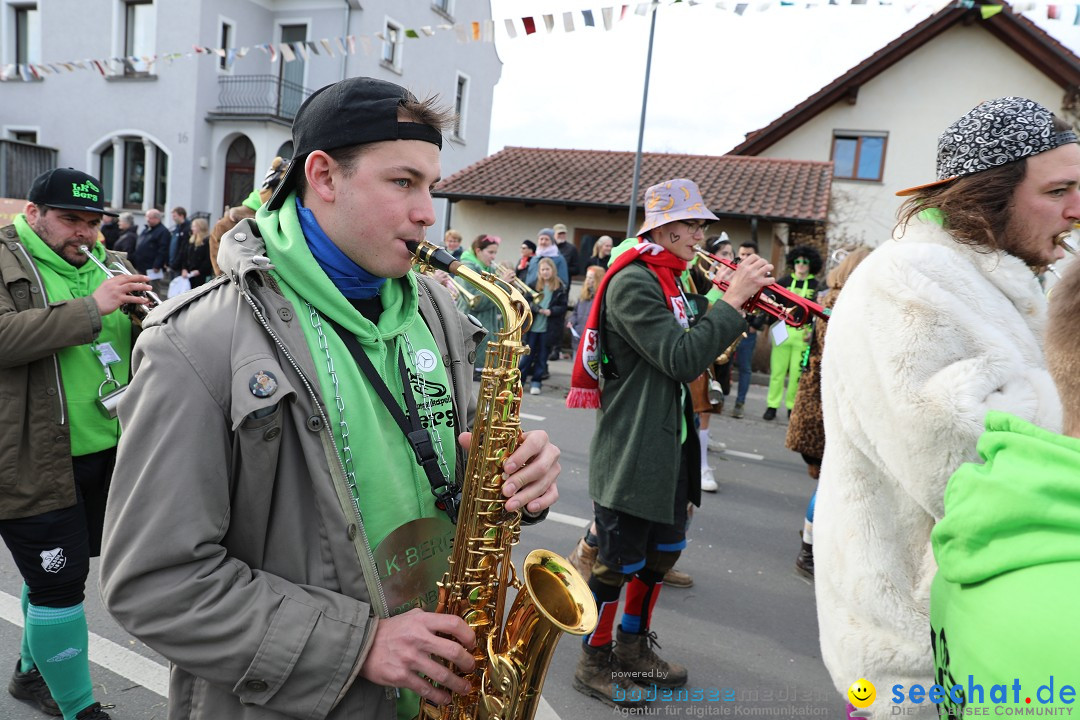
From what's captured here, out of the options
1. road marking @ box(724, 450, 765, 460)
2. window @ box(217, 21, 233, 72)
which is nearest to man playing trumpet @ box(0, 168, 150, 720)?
road marking @ box(724, 450, 765, 460)

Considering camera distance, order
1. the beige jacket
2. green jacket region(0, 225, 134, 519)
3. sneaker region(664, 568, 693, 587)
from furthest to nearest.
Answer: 1. sneaker region(664, 568, 693, 587)
2. green jacket region(0, 225, 134, 519)
3. the beige jacket

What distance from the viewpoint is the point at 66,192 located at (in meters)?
2.86

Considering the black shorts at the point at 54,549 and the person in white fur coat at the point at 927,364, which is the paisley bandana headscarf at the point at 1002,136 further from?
the black shorts at the point at 54,549

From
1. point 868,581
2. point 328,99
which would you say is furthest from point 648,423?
point 328,99

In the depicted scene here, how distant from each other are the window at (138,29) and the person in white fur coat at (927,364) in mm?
21701

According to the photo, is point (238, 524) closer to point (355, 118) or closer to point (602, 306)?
point (355, 118)

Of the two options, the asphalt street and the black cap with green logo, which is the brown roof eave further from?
the black cap with green logo

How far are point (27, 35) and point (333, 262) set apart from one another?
26.2m

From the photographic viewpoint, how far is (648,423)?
3139 millimetres

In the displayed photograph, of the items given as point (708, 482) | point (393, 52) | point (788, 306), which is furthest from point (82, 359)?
point (393, 52)

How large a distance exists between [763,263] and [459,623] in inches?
84.2

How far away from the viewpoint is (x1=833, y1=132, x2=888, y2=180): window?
17781 millimetres

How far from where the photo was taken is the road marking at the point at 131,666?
311 centimetres

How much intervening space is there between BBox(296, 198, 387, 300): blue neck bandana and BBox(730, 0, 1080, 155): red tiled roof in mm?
17823
